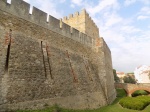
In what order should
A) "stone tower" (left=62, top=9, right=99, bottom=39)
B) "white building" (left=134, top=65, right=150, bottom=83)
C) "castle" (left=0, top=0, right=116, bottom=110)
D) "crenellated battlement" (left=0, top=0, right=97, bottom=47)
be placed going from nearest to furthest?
"castle" (left=0, top=0, right=116, bottom=110), "crenellated battlement" (left=0, top=0, right=97, bottom=47), "stone tower" (left=62, top=9, right=99, bottom=39), "white building" (left=134, top=65, right=150, bottom=83)

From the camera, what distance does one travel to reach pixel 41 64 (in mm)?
8758

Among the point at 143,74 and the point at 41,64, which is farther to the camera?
the point at 143,74

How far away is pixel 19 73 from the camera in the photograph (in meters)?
7.28

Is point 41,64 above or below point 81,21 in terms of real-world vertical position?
below

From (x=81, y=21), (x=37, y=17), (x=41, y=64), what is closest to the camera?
(x=41, y=64)

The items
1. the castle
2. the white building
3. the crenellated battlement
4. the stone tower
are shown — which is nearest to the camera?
the castle

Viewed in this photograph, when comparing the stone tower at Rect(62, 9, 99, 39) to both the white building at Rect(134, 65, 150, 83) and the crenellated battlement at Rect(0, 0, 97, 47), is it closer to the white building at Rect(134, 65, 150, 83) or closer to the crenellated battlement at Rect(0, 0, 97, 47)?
the crenellated battlement at Rect(0, 0, 97, 47)

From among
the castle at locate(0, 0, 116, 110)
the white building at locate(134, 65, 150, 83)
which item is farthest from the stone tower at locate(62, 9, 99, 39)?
the white building at locate(134, 65, 150, 83)

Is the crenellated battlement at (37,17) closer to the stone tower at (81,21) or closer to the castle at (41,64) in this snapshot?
the castle at (41,64)

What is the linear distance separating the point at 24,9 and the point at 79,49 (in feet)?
21.1

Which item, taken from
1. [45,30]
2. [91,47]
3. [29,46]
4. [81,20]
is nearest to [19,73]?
[29,46]

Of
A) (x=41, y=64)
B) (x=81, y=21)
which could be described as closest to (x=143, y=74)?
(x=81, y=21)

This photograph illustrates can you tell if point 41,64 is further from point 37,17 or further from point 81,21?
point 81,21

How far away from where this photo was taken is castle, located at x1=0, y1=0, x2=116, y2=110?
7012mm
